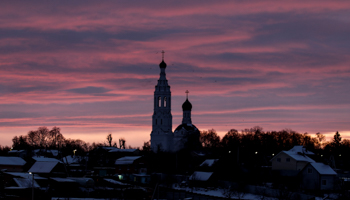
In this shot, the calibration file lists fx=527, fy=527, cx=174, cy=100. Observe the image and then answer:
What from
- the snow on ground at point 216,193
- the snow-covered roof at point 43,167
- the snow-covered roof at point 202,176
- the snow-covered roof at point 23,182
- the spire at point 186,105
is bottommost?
the snow on ground at point 216,193

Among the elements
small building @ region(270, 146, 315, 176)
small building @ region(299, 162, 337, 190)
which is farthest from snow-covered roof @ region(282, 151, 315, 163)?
small building @ region(299, 162, 337, 190)

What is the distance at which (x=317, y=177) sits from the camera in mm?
57844

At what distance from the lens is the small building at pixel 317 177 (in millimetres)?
56750

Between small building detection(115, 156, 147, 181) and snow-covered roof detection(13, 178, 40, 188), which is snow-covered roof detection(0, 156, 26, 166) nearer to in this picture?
small building detection(115, 156, 147, 181)

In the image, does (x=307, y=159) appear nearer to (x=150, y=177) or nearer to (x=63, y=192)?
(x=150, y=177)

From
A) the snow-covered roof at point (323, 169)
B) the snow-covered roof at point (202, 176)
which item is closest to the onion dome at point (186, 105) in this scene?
the snow-covered roof at point (202, 176)

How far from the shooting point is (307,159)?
65.6 m

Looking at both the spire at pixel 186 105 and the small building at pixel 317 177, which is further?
the spire at pixel 186 105

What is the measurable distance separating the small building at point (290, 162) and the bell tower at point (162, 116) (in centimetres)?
5942

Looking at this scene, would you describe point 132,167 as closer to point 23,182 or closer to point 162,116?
point 23,182

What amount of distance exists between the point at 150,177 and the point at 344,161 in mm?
40131

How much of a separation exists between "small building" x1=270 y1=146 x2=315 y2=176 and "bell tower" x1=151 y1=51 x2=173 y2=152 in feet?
195

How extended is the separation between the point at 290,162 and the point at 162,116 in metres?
62.9

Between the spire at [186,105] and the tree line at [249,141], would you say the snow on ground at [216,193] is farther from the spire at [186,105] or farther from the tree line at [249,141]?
the spire at [186,105]
